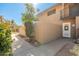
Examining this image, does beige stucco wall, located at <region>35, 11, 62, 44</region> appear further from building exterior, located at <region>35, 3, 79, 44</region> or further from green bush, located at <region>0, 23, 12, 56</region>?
green bush, located at <region>0, 23, 12, 56</region>

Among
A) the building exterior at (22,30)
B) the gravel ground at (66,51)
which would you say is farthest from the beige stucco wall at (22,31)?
the gravel ground at (66,51)

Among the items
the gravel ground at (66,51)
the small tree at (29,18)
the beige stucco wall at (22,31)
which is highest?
the small tree at (29,18)

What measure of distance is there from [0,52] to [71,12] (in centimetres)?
124

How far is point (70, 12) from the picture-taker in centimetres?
269

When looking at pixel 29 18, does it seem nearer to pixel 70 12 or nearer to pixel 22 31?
pixel 22 31

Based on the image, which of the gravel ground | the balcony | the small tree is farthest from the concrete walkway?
the balcony

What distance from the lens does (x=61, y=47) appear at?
2670mm

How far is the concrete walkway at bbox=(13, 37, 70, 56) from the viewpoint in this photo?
2.66m

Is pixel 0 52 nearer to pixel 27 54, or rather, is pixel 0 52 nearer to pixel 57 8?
pixel 27 54

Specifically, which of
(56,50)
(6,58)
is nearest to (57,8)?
(56,50)

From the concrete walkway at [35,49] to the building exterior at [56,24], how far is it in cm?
9

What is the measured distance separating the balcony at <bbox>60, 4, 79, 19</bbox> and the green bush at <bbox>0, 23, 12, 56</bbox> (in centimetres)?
86

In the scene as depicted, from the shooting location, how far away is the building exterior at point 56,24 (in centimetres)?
268

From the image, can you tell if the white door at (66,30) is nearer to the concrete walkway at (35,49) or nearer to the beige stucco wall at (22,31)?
the concrete walkway at (35,49)
